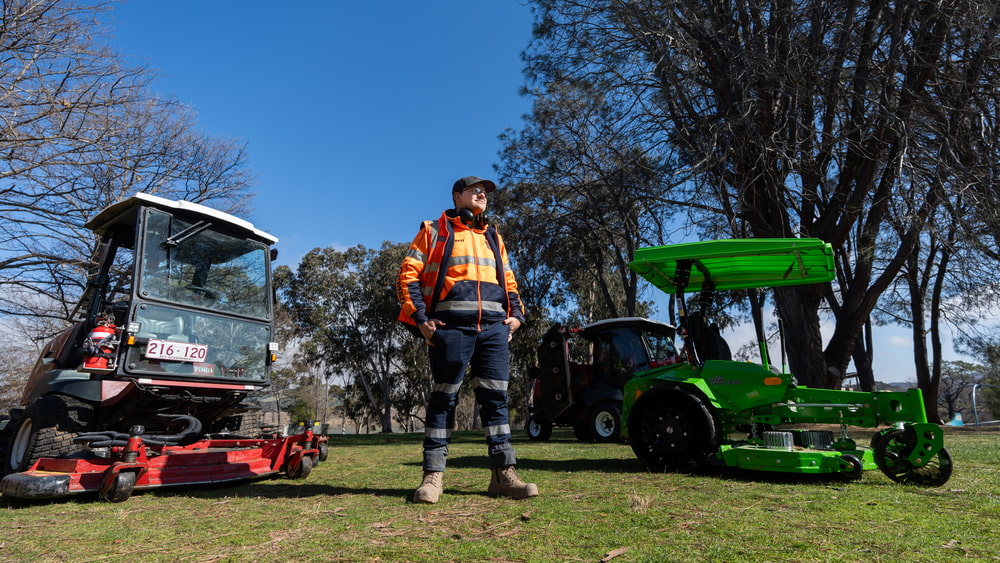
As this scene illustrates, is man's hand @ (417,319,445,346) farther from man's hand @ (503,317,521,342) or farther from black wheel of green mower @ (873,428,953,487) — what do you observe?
black wheel of green mower @ (873,428,953,487)

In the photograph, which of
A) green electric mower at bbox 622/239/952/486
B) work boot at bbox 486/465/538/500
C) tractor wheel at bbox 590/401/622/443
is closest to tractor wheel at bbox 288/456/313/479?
work boot at bbox 486/465/538/500

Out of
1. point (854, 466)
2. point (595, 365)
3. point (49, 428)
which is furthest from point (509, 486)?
point (595, 365)

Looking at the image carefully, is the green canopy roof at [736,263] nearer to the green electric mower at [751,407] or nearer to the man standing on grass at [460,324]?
the green electric mower at [751,407]

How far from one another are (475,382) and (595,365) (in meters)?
7.31

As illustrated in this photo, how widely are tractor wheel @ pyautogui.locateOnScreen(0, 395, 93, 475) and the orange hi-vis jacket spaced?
9.65 ft

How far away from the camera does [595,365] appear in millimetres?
10953

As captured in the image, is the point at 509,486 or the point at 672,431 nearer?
the point at 509,486

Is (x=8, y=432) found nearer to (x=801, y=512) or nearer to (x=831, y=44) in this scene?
(x=801, y=512)

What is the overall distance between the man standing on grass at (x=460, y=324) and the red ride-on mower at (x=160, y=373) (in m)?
1.94

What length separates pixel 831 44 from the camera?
9.70 metres

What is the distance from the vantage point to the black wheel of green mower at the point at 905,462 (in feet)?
12.8

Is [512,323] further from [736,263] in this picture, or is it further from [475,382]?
[736,263]

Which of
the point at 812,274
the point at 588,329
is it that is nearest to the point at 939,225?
the point at 812,274

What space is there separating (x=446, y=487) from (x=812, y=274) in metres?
3.71
